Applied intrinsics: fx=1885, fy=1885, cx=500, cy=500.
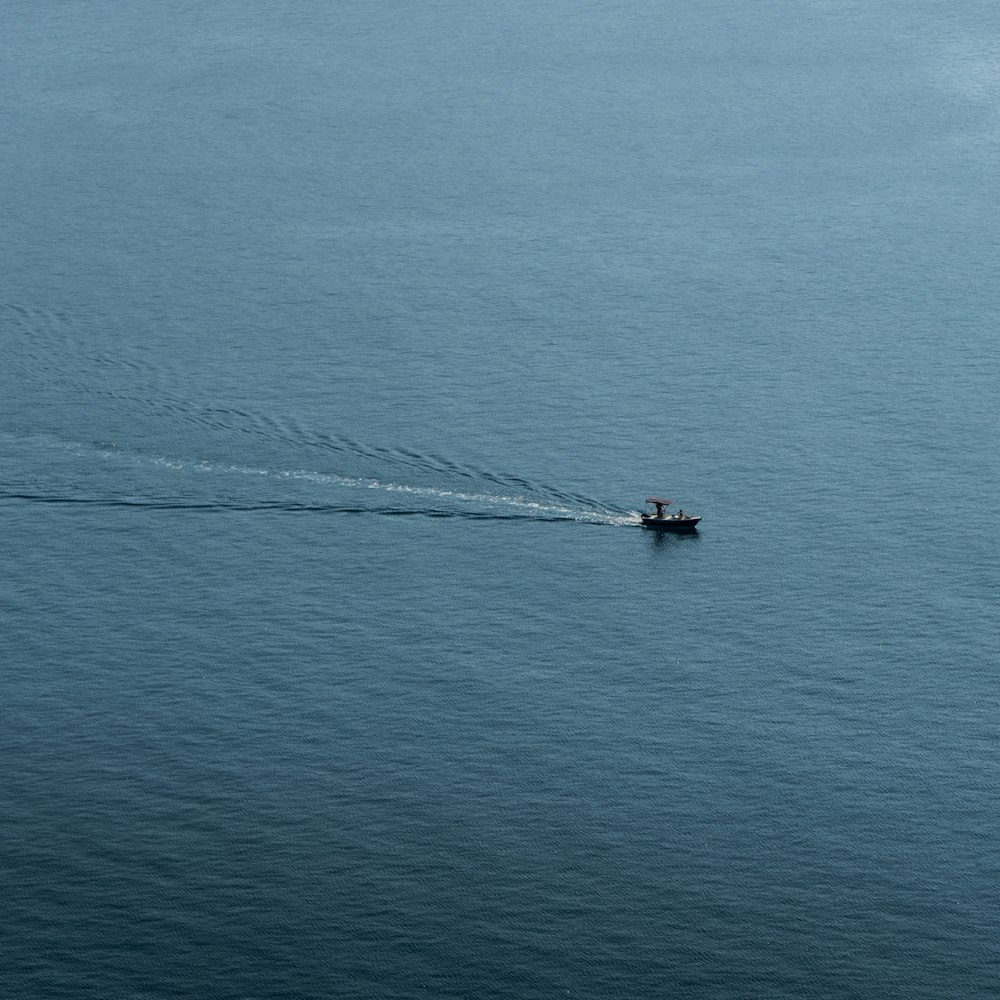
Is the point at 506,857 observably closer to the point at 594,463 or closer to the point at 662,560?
the point at 662,560

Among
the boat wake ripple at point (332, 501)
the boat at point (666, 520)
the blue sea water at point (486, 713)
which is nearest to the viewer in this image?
the blue sea water at point (486, 713)

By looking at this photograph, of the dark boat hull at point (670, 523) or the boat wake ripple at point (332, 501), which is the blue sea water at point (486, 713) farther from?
the dark boat hull at point (670, 523)

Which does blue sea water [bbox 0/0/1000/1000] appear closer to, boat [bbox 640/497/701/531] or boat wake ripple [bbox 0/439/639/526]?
boat wake ripple [bbox 0/439/639/526]

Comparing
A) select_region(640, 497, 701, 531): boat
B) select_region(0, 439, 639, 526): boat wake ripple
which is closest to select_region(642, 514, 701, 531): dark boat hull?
select_region(640, 497, 701, 531): boat

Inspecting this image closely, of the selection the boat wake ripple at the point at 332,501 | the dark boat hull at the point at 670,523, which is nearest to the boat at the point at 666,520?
the dark boat hull at the point at 670,523

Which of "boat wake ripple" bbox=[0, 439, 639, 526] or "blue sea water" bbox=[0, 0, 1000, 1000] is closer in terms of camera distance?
"blue sea water" bbox=[0, 0, 1000, 1000]

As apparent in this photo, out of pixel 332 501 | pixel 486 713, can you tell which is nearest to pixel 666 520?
pixel 332 501

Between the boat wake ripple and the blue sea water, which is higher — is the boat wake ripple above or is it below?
above

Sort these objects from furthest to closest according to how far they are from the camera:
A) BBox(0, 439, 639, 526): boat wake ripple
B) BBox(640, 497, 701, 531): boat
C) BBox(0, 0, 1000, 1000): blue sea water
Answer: BBox(0, 439, 639, 526): boat wake ripple < BBox(640, 497, 701, 531): boat < BBox(0, 0, 1000, 1000): blue sea water

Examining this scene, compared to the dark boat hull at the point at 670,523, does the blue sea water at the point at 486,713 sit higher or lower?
lower
